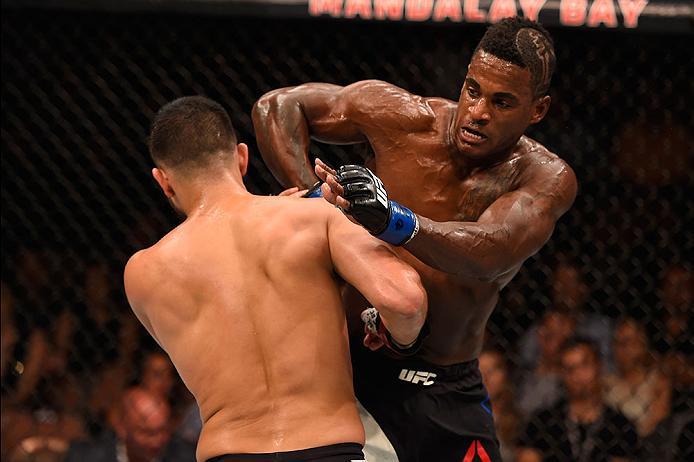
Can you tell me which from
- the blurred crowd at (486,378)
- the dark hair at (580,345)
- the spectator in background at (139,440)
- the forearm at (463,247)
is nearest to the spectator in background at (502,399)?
the blurred crowd at (486,378)

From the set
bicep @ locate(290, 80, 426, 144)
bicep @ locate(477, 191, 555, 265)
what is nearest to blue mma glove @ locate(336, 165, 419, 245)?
bicep @ locate(477, 191, 555, 265)

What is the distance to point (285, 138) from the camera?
189 cm

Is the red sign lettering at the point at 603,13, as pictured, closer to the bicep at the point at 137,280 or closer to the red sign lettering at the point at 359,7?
the red sign lettering at the point at 359,7

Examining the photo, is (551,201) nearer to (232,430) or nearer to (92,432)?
(232,430)

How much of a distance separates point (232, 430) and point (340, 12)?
4.79ft

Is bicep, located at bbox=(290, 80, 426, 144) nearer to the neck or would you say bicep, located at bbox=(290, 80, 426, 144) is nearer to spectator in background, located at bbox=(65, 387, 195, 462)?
the neck

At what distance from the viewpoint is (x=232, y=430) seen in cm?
145

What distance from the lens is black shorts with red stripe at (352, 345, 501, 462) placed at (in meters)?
1.83

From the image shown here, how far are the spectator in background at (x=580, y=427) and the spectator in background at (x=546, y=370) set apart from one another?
24mm

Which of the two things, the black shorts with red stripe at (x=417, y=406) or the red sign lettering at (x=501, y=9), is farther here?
the red sign lettering at (x=501, y=9)

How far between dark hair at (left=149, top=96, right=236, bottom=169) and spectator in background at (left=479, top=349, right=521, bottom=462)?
144cm

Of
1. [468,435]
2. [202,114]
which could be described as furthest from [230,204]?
[468,435]

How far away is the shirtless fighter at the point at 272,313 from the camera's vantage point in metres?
1.42

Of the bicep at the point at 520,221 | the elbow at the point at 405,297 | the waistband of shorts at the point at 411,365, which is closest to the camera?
the elbow at the point at 405,297
